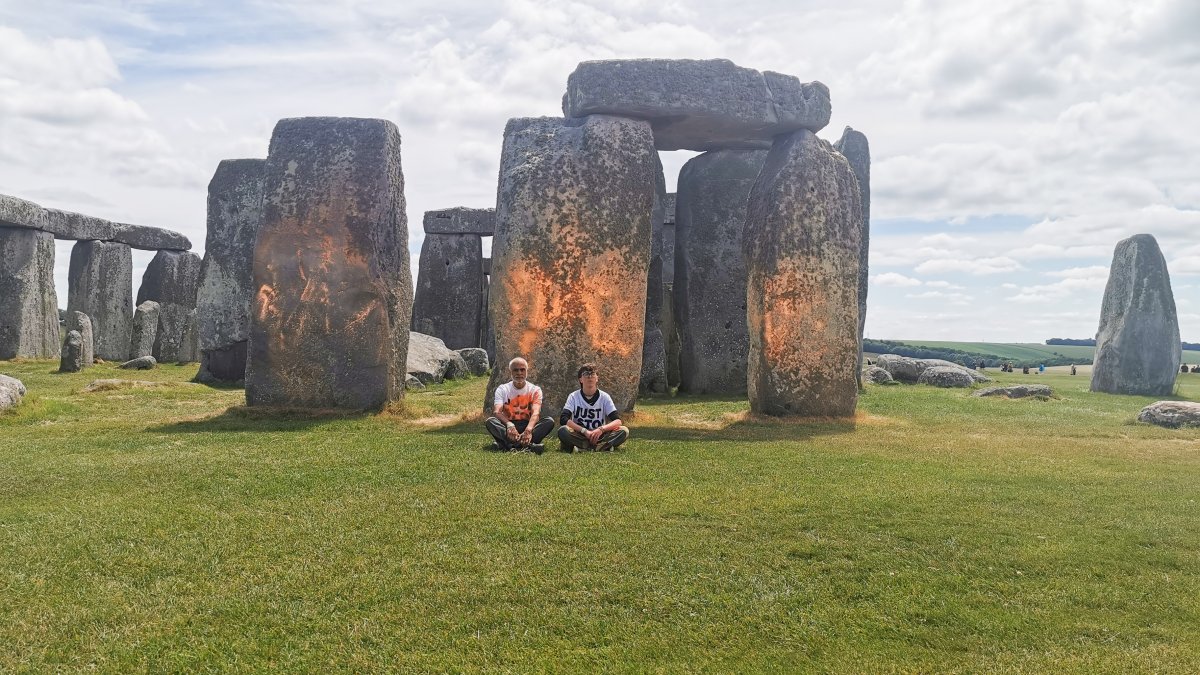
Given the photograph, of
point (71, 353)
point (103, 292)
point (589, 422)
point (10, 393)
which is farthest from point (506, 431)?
point (103, 292)

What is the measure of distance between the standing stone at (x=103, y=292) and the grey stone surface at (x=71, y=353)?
187 inches

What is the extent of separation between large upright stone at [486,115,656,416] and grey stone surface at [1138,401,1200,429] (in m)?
5.74

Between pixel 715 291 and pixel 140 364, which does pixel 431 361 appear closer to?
pixel 715 291

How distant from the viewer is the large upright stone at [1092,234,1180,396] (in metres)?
16.6

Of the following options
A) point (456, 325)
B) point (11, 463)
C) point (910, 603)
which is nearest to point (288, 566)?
point (910, 603)

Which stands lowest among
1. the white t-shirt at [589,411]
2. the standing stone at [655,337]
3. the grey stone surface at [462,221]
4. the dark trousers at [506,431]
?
the dark trousers at [506,431]

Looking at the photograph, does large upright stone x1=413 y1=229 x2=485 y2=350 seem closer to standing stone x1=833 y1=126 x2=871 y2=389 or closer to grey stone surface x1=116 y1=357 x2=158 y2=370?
grey stone surface x1=116 y1=357 x2=158 y2=370

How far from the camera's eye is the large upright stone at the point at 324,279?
10.3 m

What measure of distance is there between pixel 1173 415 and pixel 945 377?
7.09m

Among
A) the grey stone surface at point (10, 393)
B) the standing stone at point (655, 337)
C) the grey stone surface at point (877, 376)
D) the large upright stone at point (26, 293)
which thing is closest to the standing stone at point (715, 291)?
the standing stone at point (655, 337)

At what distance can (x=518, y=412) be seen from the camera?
7773 millimetres

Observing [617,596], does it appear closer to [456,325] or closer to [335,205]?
[335,205]

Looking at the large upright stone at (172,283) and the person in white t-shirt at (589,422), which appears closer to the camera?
the person in white t-shirt at (589,422)

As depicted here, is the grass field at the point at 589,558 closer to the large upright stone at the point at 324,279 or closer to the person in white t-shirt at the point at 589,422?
the person in white t-shirt at the point at 589,422
